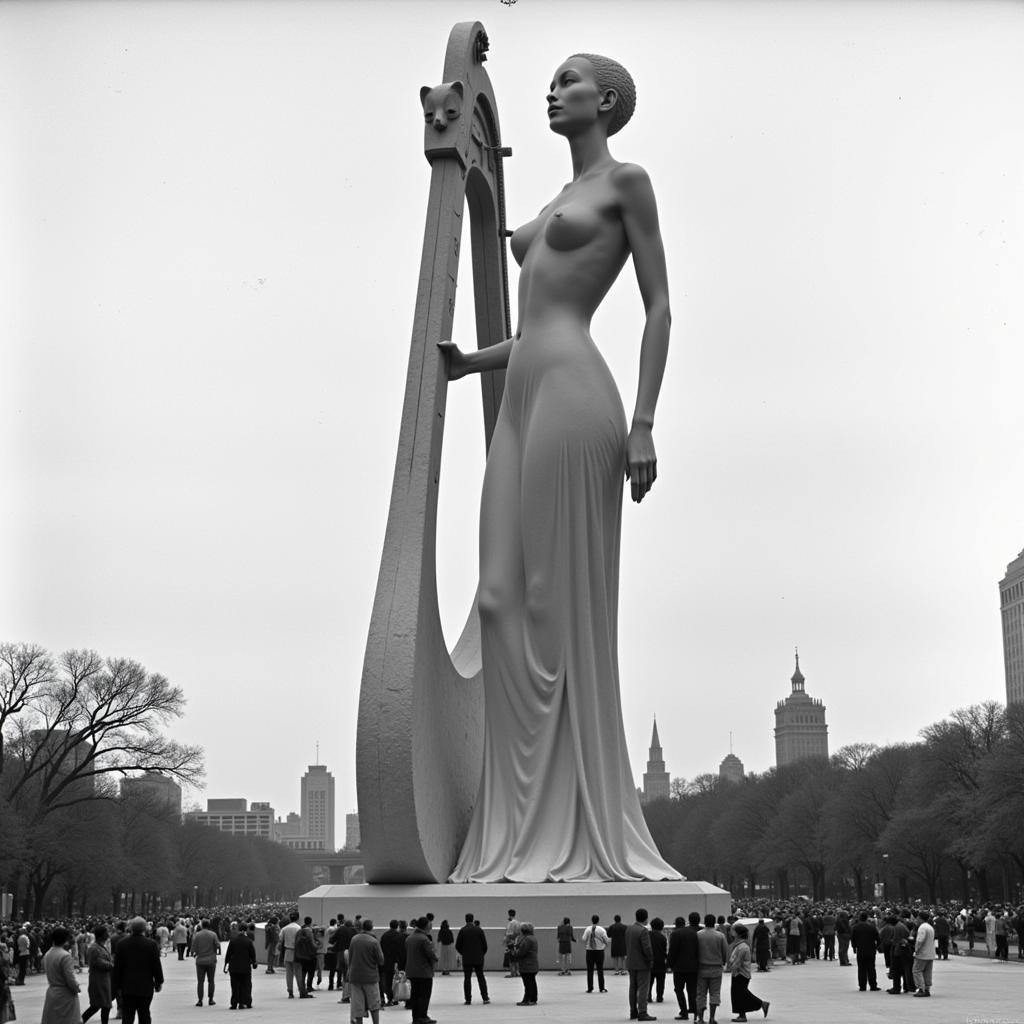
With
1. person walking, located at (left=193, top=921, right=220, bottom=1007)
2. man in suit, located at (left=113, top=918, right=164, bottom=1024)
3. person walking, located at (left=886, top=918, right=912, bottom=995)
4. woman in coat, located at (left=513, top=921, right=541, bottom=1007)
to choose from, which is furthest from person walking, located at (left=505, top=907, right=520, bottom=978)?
person walking, located at (left=886, top=918, right=912, bottom=995)

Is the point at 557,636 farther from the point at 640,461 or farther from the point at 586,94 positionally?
the point at 586,94

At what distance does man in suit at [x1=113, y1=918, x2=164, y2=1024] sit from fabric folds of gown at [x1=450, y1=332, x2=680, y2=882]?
728 cm

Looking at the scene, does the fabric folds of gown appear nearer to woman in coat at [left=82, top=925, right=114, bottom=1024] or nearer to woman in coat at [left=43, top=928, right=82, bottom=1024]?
woman in coat at [left=82, top=925, right=114, bottom=1024]

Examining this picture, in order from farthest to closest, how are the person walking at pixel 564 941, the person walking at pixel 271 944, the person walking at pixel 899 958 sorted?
the person walking at pixel 271 944, the person walking at pixel 899 958, the person walking at pixel 564 941

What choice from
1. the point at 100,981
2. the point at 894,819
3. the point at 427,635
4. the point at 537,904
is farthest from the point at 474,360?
the point at 894,819

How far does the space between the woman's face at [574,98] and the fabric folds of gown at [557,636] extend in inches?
116

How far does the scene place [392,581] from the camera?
19.1 m

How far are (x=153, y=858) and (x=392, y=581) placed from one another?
55.2 m

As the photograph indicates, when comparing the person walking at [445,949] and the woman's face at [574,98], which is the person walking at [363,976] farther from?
the woman's face at [574,98]

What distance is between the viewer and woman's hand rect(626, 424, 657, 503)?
19234 mm

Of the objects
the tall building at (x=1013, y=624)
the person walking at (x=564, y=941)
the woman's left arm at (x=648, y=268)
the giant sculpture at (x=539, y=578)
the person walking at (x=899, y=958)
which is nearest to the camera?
the person walking at (x=564, y=941)

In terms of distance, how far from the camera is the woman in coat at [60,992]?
1030cm

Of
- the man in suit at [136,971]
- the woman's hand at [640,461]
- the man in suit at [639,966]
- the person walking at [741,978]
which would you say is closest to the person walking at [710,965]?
the person walking at [741,978]

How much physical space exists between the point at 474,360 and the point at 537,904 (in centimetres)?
745
